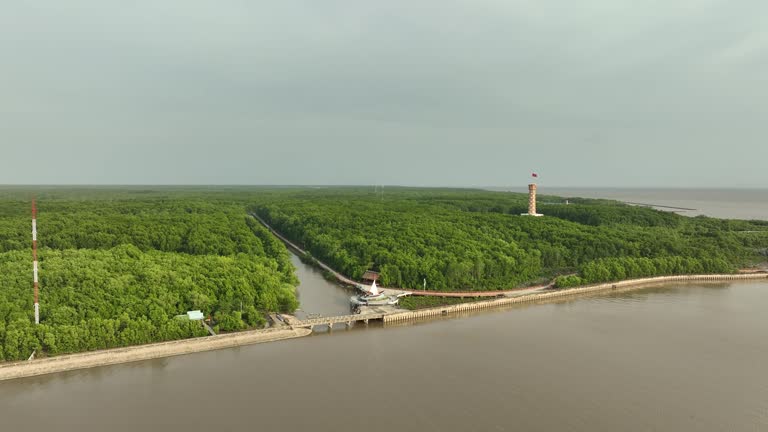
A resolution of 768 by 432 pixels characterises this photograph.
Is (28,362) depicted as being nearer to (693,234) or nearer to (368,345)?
(368,345)

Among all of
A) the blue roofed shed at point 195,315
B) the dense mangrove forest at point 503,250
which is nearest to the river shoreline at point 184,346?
the blue roofed shed at point 195,315

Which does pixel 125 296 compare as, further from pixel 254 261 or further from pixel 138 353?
pixel 254 261

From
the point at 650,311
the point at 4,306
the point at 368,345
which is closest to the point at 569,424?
the point at 368,345

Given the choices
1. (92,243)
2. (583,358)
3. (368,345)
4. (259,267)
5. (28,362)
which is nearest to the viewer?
(28,362)

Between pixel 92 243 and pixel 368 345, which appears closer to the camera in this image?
pixel 368 345

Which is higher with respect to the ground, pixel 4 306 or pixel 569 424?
pixel 4 306

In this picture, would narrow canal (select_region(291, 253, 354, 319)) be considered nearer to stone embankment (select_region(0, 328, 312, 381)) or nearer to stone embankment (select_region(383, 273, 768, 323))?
stone embankment (select_region(0, 328, 312, 381))
